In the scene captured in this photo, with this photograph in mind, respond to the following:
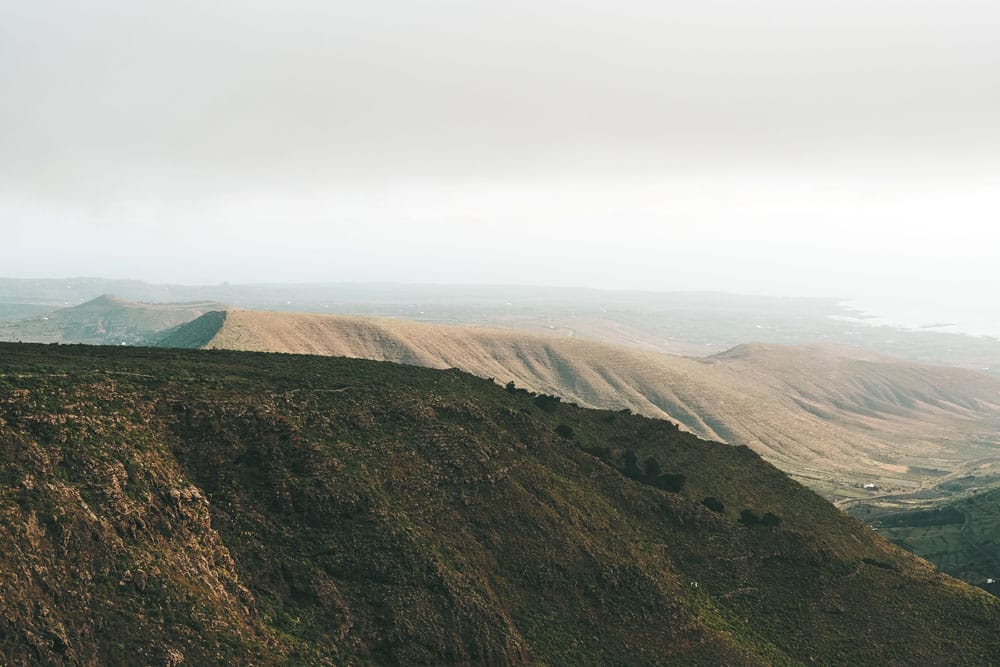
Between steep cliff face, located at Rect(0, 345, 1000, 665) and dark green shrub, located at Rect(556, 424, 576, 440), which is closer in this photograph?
steep cliff face, located at Rect(0, 345, 1000, 665)

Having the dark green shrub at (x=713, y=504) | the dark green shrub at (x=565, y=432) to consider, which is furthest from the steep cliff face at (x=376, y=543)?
the dark green shrub at (x=565, y=432)

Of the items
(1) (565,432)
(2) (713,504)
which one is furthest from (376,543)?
(2) (713,504)

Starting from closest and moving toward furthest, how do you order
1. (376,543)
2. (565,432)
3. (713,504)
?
(376,543) → (713,504) → (565,432)

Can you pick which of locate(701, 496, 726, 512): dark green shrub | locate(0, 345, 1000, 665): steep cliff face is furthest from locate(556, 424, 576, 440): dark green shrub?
locate(701, 496, 726, 512): dark green shrub

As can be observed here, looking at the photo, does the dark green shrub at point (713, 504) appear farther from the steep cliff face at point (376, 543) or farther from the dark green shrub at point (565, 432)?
the dark green shrub at point (565, 432)

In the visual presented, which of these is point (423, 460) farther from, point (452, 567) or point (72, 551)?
point (72, 551)

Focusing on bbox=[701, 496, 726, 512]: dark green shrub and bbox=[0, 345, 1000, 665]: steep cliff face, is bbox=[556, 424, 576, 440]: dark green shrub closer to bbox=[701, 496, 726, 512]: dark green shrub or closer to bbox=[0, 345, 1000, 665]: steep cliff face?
bbox=[0, 345, 1000, 665]: steep cliff face

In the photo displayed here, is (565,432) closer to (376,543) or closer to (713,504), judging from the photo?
(713,504)

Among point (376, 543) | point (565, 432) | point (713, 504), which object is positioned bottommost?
point (713, 504)
